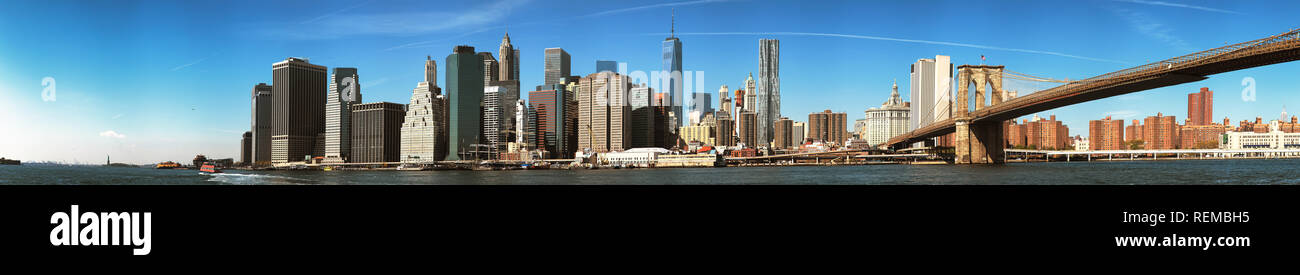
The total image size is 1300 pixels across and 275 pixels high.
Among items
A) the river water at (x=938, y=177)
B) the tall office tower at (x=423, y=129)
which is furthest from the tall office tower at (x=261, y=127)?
the tall office tower at (x=423, y=129)

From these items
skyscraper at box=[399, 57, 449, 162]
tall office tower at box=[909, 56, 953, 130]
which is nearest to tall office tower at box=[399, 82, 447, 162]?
skyscraper at box=[399, 57, 449, 162]

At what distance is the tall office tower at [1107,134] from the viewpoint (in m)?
36.6

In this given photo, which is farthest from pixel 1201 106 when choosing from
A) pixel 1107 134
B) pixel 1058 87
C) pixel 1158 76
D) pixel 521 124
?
pixel 521 124

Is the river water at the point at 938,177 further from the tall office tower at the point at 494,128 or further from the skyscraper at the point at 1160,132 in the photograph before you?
the tall office tower at the point at 494,128

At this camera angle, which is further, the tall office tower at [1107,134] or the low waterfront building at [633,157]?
the low waterfront building at [633,157]

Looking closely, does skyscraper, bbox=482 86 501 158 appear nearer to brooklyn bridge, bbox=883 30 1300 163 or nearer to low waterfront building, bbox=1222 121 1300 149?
brooklyn bridge, bbox=883 30 1300 163

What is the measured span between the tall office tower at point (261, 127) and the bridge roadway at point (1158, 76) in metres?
33.8

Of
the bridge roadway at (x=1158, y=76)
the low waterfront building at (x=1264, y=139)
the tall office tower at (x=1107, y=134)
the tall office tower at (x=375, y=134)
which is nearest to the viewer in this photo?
the bridge roadway at (x=1158, y=76)

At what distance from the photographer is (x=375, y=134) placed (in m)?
51.2

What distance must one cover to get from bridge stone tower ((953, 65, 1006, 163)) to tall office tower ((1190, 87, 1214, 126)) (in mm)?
13532
